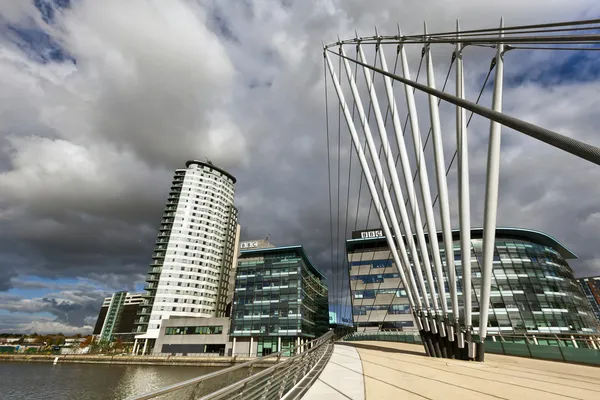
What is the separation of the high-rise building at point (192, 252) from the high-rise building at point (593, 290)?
744 feet

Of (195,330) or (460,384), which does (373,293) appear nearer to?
(195,330)

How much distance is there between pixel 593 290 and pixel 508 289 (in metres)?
192

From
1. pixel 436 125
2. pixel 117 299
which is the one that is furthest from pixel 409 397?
pixel 117 299

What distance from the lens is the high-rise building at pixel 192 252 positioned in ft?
273

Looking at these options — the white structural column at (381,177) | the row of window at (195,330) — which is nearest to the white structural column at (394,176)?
the white structural column at (381,177)

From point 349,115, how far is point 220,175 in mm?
97861

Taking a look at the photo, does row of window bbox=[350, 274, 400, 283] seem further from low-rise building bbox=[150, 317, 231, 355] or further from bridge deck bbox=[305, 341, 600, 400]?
bridge deck bbox=[305, 341, 600, 400]

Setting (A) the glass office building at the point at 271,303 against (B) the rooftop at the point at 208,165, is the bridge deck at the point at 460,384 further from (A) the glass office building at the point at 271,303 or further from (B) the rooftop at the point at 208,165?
(B) the rooftop at the point at 208,165

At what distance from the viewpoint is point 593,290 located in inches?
7008

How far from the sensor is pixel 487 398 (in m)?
5.98

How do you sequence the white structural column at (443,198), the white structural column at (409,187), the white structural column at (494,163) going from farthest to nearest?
1. the white structural column at (409,187)
2. the white structural column at (443,198)
3. the white structural column at (494,163)

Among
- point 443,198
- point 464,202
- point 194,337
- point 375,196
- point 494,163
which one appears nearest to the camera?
point 494,163

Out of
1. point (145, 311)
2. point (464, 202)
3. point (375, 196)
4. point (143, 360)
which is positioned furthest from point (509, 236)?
point (145, 311)

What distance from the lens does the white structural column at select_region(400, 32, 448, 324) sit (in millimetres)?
16688
